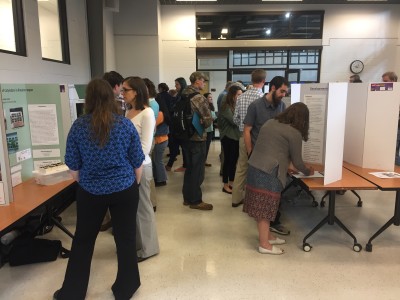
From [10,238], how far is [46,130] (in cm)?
96

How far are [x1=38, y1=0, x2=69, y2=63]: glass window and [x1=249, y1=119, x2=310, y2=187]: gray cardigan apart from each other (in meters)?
2.76

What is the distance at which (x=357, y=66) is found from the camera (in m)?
8.37

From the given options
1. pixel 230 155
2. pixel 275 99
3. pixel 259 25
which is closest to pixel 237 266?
pixel 275 99

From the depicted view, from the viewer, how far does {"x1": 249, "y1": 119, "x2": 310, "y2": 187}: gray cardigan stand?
7.90ft

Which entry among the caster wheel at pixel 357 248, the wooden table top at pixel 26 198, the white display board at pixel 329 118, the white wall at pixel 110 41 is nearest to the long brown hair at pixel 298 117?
the white display board at pixel 329 118

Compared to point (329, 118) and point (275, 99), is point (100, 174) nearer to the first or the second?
point (329, 118)

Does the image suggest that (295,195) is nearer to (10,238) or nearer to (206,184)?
(206,184)

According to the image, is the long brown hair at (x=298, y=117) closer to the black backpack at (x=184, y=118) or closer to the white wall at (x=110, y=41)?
the black backpack at (x=184, y=118)

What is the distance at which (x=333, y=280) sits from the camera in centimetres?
233

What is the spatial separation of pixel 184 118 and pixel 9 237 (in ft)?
6.31

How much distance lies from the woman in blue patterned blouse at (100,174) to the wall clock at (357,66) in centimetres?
806

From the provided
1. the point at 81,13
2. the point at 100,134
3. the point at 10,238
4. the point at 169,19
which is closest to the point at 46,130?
the point at 10,238

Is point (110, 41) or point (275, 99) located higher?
point (110, 41)

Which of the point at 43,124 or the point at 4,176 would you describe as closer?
the point at 4,176
